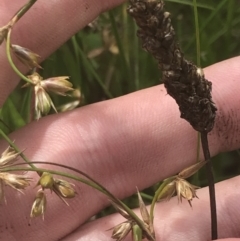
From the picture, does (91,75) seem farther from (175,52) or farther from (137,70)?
(175,52)

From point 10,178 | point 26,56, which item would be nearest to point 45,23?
point 26,56

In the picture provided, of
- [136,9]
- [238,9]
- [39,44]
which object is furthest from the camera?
[238,9]

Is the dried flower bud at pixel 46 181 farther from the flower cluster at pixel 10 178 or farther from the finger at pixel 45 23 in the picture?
the finger at pixel 45 23

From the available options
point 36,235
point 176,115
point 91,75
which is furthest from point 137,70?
point 36,235

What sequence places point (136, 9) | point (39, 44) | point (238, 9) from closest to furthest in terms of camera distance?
1. point (136, 9)
2. point (39, 44)
3. point (238, 9)

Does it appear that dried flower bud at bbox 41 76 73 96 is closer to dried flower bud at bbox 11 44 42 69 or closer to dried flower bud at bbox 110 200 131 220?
dried flower bud at bbox 11 44 42 69

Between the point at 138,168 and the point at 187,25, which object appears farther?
the point at 187,25

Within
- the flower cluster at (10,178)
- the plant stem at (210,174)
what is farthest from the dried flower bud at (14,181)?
the plant stem at (210,174)
